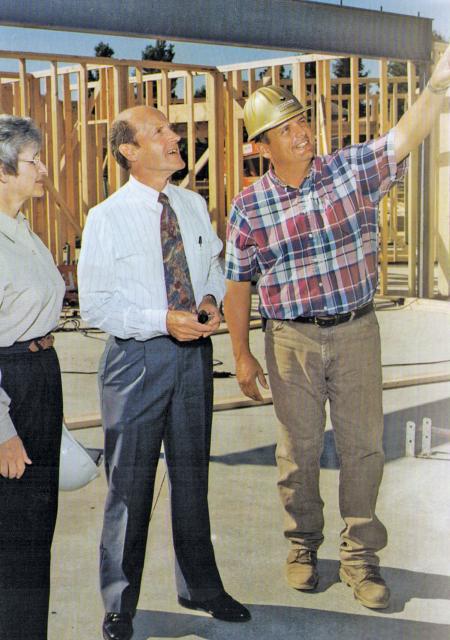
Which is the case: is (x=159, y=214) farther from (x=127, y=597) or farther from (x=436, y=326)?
(x=436, y=326)

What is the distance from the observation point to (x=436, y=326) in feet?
25.4

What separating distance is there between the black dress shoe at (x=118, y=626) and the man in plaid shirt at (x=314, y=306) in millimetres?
577

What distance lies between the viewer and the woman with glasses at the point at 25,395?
2266mm

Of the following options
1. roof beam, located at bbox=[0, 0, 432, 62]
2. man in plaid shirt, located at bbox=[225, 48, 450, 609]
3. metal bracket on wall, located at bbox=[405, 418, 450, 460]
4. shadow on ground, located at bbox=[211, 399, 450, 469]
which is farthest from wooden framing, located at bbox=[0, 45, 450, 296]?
man in plaid shirt, located at bbox=[225, 48, 450, 609]

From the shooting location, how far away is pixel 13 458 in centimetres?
223

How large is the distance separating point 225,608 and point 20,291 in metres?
1.11

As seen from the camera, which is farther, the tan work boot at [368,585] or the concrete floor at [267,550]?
the tan work boot at [368,585]

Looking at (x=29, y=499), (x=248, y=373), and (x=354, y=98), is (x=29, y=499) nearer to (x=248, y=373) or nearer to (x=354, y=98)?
(x=248, y=373)

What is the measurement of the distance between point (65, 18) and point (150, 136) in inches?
14.3

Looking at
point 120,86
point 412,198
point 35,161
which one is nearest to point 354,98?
point 412,198

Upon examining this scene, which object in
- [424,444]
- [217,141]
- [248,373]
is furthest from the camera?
[217,141]

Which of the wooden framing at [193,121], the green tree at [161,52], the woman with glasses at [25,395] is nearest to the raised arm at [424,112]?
the woman with glasses at [25,395]

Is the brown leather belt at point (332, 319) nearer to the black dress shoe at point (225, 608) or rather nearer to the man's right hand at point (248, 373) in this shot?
the man's right hand at point (248, 373)

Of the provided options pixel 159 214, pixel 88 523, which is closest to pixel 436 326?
pixel 88 523
